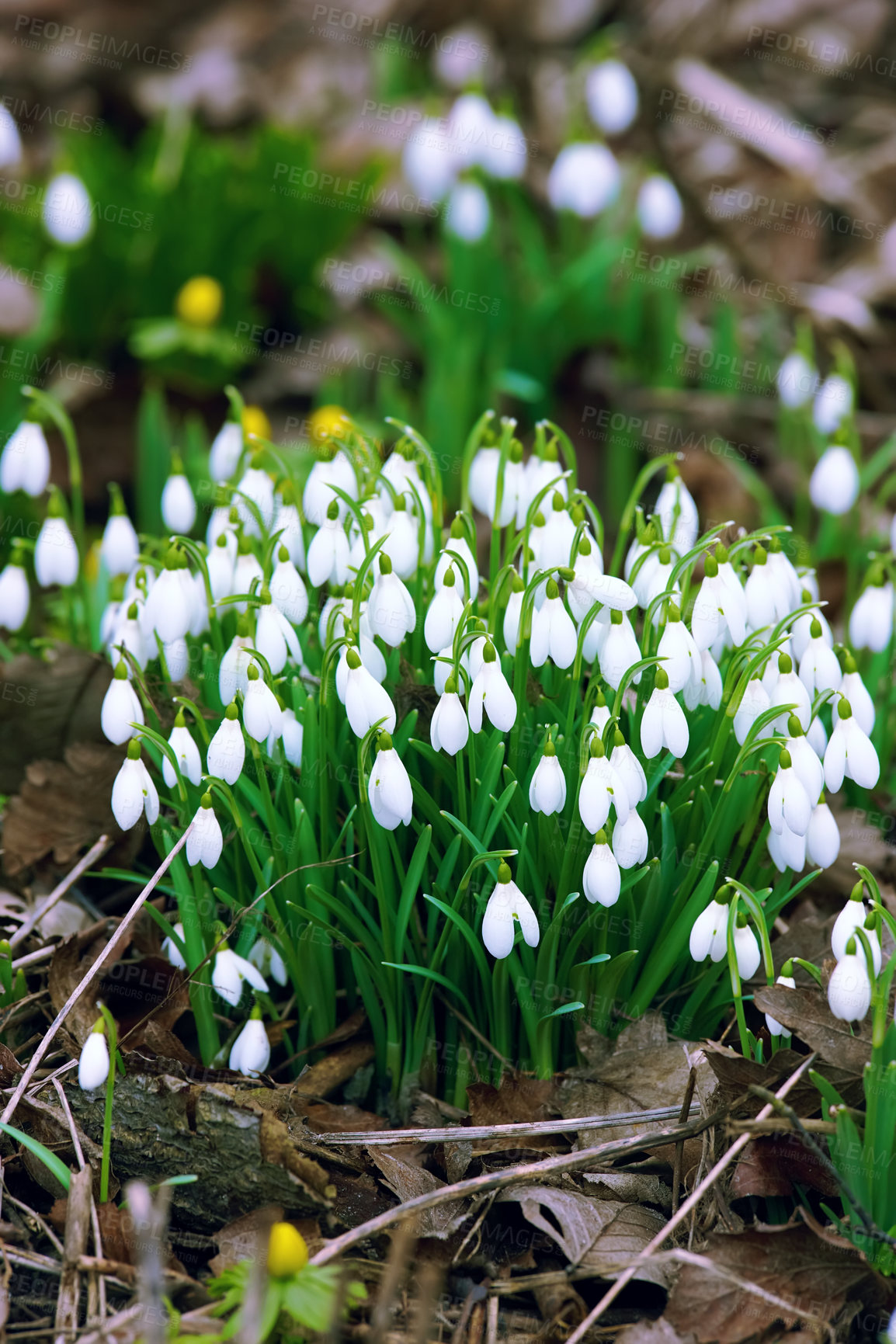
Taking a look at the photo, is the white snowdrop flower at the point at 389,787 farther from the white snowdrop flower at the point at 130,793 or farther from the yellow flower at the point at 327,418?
the yellow flower at the point at 327,418

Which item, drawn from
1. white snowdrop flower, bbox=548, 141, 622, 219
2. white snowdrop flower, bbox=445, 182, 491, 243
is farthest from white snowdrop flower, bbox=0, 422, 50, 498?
white snowdrop flower, bbox=548, 141, 622, 219

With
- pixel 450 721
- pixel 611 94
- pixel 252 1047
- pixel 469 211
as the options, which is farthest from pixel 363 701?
pixel 611 94

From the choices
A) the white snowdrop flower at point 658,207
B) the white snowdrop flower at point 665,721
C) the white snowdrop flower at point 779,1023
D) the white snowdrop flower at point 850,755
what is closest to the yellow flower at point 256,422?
the white snowdrop flower at point 658,207

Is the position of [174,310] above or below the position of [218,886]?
above

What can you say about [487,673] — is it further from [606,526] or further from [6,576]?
[606,526]

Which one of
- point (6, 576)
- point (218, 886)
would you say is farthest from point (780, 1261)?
point (6, 576)

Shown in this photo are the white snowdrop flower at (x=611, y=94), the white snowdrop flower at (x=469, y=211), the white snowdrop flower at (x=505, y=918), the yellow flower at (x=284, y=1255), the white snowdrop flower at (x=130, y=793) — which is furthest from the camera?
the white snowdrop flower at (x=611, y=94)

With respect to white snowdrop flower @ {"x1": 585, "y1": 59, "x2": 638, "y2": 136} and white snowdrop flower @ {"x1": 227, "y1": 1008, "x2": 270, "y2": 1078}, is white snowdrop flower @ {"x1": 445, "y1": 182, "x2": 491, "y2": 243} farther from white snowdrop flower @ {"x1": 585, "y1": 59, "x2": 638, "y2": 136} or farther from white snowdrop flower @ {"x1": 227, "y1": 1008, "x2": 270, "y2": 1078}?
white snowdrop flower @ {"x1": 227, "y1": 1008, "x2": 270, "y2": 1078}
